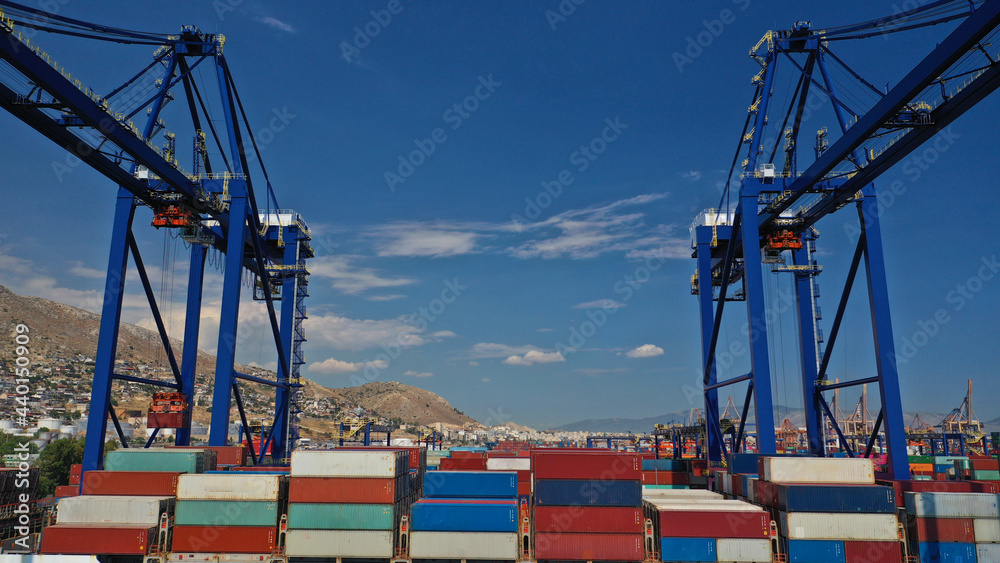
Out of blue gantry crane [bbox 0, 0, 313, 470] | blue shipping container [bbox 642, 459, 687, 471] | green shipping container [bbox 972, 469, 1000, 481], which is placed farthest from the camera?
green shipping container [bbox 972, 469, 1000, 481]

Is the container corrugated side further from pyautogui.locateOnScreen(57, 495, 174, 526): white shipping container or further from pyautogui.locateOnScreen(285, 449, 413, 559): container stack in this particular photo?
pyautogui.locateOnScreen(57, 495, 174, 526): white shipping container

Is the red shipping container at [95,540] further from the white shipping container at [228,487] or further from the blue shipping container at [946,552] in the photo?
the blue shipping container at [946,552]

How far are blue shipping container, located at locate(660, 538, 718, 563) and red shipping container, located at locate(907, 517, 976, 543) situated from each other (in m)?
9.79

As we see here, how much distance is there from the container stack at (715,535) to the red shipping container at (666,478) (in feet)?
67.9

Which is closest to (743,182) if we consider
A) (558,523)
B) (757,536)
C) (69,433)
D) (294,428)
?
(757,536)

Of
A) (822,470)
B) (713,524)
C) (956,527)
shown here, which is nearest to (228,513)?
(713,524)

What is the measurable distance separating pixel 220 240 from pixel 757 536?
39385 millimetres

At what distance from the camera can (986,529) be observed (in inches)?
1184

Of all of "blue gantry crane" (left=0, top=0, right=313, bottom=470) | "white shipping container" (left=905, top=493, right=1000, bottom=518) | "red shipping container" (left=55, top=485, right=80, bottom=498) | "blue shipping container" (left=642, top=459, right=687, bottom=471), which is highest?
"blue gantry crane" (left=0, top=0, right=313, bottom=470)

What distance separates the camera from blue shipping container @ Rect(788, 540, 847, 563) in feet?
92.4

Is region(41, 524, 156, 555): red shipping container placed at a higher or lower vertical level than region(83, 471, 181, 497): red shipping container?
lower

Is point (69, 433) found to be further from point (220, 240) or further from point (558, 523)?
point (558, 523)

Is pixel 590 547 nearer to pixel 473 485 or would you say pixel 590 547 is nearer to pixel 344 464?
pixel 473 485

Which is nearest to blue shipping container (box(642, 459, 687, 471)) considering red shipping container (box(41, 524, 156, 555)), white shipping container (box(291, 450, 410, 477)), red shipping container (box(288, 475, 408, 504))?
white shipping container (box(291, 450, 410, 477))
